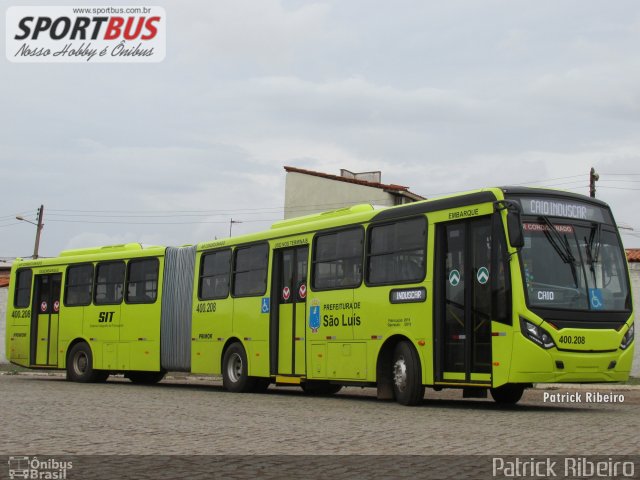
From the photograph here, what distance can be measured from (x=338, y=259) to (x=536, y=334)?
198 inches

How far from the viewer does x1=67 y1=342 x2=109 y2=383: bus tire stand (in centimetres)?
2558

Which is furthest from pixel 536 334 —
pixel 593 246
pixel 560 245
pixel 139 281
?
pixel 139 281

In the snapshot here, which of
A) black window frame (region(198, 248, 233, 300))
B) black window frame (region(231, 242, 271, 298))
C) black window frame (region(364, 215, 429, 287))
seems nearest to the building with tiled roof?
black window frame (region(198, 248, 233, 300))

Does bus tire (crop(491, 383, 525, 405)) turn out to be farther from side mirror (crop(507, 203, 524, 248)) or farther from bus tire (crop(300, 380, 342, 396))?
bus tire (crop(300, 380, 342, 396))

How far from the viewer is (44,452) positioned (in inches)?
356

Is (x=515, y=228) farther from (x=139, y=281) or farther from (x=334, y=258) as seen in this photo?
(x=139, y=281)

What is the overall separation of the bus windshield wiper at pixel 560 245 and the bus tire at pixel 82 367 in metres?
14.3

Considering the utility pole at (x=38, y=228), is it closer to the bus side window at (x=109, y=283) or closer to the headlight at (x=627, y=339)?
the bus side window at (x=109, y=283)

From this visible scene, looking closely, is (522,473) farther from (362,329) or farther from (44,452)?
(362,329)

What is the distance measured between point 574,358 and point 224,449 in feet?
21.9

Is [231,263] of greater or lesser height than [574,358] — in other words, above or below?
above

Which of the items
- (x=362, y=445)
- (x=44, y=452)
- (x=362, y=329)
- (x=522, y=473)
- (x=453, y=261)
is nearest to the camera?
(x=522, y=473)

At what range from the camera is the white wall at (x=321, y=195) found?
48750 millimetres

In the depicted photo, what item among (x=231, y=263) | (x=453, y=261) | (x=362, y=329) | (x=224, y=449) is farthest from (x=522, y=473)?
(x=231, y=263)
